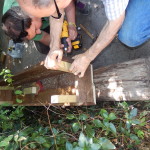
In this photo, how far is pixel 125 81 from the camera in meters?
2.12

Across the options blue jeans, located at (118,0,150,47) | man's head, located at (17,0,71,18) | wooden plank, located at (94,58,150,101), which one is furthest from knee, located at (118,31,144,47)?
man's head, located at (17,0,71,18)

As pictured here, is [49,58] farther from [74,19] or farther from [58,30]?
[74,19]

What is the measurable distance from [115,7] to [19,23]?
116 centimetres

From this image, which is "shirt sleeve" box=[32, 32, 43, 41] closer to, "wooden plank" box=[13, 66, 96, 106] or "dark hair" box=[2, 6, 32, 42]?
"dark hair" box=[2, 6, 32, 42]

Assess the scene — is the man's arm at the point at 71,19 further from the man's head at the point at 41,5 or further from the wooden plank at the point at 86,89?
the man's head at the point at 41,5

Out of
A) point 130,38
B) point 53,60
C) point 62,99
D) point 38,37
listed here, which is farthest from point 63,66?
point 38,37

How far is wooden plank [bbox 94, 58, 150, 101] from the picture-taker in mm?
1986

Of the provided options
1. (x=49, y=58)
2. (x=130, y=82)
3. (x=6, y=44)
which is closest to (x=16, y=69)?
(x=6, y=44)

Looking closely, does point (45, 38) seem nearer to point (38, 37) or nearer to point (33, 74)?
point (38, 37)

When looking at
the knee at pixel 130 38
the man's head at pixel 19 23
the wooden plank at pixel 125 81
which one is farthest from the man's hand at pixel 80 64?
the man's head at pixel 19 23

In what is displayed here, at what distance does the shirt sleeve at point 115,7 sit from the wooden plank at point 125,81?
57 cm

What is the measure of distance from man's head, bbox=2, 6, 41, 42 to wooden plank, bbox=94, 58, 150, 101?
0.96 m

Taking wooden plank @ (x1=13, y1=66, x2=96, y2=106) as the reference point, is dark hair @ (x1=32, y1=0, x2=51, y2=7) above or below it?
above

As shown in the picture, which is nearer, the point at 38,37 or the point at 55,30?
the point at 55,30
